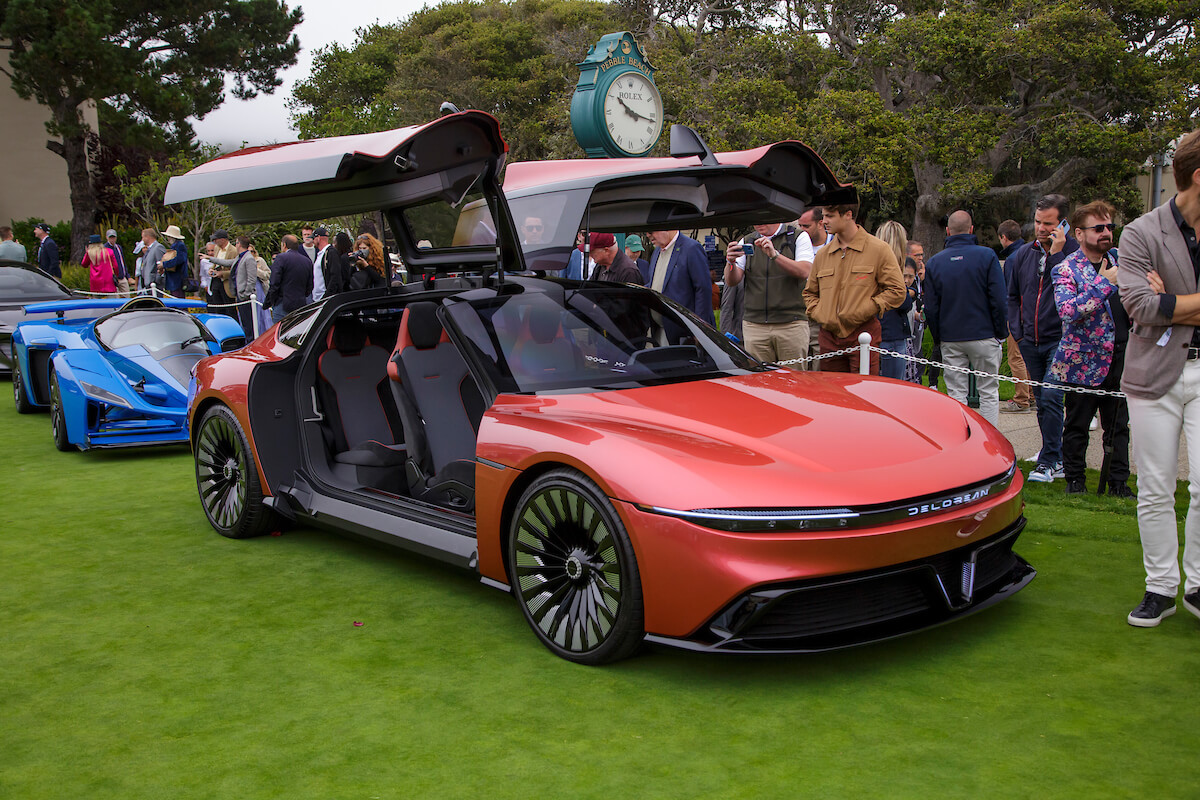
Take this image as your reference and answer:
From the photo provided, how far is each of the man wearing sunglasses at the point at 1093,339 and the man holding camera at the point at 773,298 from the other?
6.85ft

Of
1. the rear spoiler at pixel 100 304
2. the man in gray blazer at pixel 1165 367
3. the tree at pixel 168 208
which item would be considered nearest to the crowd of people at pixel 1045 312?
the man in gray blazer at pixel 1165 367

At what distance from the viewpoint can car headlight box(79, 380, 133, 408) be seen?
8383 mm

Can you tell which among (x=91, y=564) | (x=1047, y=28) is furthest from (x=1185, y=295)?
(x=1047, y=28)

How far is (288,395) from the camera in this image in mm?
5758

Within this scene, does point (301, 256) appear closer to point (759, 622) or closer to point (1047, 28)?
point (759, 622)

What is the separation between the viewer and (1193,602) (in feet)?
13.5

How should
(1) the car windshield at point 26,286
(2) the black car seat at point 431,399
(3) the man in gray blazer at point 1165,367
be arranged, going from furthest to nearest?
(1) the car windshield at point 26,286 < (2) the black car seat at point 431,399 < (3) the man in gray blazer at point 1165,367

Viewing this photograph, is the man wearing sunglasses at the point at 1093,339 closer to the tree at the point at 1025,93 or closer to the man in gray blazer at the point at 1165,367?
the man in gray blazer at the point at 1165,367

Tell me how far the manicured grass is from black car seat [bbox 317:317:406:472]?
83 centimetres

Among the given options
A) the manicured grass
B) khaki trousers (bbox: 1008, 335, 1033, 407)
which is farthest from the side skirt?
khaki trousers (bbox: 1008, 335, 1033, 407)

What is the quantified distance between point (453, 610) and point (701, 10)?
100ft

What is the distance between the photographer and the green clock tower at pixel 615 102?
34.8ft

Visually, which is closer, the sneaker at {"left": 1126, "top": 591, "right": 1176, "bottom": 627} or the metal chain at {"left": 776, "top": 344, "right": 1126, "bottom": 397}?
the sneaker at {"left": 1126, "top": 591, "right": 1176, "bottom": 627}

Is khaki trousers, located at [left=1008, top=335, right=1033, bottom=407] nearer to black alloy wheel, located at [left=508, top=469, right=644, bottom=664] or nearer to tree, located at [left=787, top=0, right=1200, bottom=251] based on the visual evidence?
black alloy wheel, located at [left=508, top=469, right=644, bottom=664]
